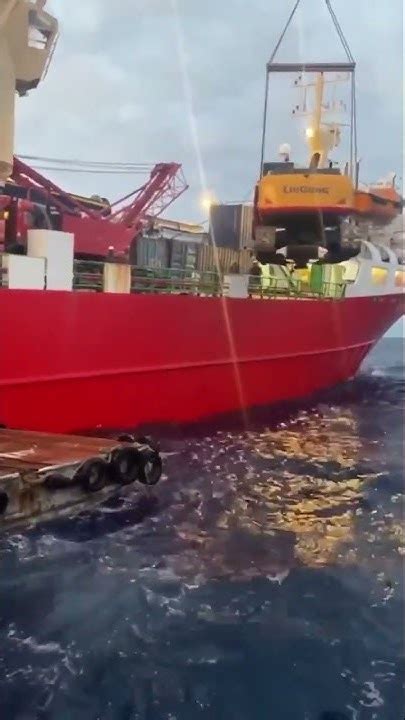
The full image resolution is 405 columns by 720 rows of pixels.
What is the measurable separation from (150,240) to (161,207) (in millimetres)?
4986

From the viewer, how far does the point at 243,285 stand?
1580 cm

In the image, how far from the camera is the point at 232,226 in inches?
833

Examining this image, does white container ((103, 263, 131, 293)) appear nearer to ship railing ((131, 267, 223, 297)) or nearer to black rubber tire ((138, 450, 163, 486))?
ship railing ((131, 267, 223, 297))

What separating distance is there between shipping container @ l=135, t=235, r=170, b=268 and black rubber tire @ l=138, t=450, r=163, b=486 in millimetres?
9472

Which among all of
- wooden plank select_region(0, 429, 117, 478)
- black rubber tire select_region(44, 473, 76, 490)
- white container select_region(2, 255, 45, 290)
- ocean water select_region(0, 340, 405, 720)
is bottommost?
ocean water select_region(0, 340, 405, 720)

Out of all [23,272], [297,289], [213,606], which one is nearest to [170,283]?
[23,272]

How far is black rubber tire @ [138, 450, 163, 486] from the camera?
7.60 metres

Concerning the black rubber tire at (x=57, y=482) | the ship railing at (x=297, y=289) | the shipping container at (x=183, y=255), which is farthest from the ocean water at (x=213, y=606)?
the shipping container at (x=183, y=255)

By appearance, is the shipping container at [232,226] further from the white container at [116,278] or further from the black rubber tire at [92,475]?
the black rubber tire at [92,475]

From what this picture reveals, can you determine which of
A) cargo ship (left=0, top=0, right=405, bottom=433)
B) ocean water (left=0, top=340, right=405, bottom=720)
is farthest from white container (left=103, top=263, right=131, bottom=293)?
ocean water (left=0, top=340, right=405, bottom=720)

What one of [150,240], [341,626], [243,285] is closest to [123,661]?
[341,626]

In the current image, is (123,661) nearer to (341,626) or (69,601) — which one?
(69,601)

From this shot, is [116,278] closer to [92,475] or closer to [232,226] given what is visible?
[92,475]

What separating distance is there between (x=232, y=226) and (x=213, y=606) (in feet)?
55.2
